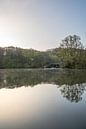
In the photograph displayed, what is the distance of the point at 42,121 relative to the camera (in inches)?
294

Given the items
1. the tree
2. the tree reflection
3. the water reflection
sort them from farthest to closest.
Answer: the tree, the water reflection, the tree reflection

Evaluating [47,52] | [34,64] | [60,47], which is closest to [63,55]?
[60,47]

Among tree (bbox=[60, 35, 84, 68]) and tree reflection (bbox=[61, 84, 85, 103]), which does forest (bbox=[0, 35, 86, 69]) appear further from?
tree reflection (bbox=[61, 84, 85, 103])

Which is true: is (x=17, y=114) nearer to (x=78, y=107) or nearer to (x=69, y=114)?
(x=69, y=114)

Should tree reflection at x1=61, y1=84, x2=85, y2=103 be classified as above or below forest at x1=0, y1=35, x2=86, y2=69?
below

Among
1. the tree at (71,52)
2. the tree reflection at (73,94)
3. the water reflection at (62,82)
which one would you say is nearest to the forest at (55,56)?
the tree at (71,52)

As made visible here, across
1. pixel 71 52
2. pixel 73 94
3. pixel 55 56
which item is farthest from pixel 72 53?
pixel 73 94

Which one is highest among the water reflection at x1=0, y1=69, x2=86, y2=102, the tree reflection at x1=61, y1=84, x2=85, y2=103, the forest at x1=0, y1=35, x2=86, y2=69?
the forest at x1=0, y1=35, x2=86, y2=69

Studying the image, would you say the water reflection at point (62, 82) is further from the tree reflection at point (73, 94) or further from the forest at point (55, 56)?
the forest at point (55, 56)

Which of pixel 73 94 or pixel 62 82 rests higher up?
pixel 62 82

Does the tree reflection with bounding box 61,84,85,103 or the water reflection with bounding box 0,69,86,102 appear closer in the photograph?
the tree reflection with bounding box 61,84,85,103

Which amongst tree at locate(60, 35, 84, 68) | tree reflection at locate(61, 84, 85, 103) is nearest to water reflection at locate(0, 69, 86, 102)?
tree reflection at locate(61, 84, 85, 103)

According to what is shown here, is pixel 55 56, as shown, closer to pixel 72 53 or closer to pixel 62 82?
pixel 72 53

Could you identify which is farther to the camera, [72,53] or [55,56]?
[55,56]
